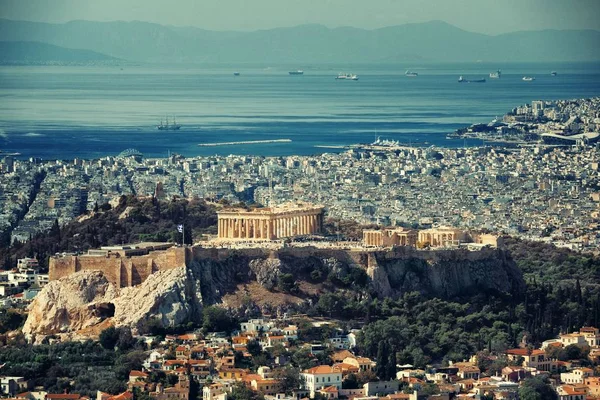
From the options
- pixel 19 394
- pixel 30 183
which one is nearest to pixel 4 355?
pixel 19 394

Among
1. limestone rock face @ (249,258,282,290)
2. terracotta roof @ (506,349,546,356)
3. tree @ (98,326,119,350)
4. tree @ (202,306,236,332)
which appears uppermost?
limestone rock face @ (249,258,282,290)

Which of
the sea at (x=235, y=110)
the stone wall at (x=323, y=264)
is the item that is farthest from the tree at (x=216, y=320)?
the sea at (x=235, y=110)

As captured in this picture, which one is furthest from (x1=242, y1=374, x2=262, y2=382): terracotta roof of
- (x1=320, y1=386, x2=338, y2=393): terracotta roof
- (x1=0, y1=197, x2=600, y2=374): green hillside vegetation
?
(x1=0, y1=197, x2=600, y2=374): green hillside vegetation

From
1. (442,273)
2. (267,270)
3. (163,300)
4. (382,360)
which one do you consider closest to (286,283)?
(267,270)

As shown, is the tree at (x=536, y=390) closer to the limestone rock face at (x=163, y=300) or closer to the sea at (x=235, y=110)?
the limestone rock face at (x=163, y=300)

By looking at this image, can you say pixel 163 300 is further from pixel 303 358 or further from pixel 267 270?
pixel 303 358

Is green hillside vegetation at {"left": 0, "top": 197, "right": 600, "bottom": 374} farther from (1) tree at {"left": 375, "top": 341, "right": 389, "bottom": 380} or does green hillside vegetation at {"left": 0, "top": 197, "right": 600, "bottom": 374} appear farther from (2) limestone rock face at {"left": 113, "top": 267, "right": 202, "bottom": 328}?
(2) limestone rock face at {"left": 113, "top": 267, "right": 202, "bottom": 328}
